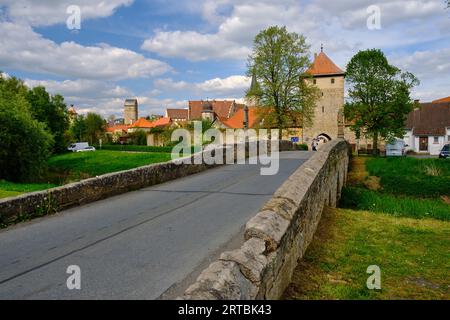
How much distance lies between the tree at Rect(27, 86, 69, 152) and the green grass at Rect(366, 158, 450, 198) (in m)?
41.8

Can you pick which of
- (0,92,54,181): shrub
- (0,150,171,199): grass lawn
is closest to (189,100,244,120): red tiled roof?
(0,150,171,199): grass lawn

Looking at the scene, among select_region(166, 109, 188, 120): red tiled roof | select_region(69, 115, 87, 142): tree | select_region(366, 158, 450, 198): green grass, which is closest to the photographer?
select_region(366, 158, 450, 198): green grass

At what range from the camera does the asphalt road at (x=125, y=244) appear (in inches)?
174

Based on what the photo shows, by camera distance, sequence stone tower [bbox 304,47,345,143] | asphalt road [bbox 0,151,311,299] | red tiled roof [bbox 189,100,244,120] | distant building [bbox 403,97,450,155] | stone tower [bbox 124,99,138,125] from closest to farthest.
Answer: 1. asphalt road [bbox 0,151,311,299]
2. stone tower [bbox 304,47,345,143]
3. distant building [bbox 403,97,450,155]
4. red tiled roof [bbox 189,100,244,120]
5. stone tower [bbox 124,99,138,125]

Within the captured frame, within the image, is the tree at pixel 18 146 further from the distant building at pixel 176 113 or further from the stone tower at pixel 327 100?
the distant building at pixel 176 113

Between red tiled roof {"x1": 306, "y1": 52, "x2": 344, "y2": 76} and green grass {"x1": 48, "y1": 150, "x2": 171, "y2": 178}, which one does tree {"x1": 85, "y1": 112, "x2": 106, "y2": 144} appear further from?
red tiled roof {"x1": 306, "y1": 52, "x2": 344, "y2": 76}

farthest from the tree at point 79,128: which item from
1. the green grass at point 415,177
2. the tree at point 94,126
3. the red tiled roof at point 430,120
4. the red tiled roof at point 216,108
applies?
the green grass at point 415,177

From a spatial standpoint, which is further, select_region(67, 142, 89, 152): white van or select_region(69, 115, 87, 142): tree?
select_region(69, 115, 87, 142): tree

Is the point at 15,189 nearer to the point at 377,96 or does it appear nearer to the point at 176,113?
the point at 377,96

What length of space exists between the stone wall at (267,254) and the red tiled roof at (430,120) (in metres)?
59.1

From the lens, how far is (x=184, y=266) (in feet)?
16.5

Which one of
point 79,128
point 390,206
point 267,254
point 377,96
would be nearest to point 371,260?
point 267,254

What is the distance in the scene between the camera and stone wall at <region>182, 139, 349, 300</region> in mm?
3480

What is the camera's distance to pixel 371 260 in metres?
6.99
